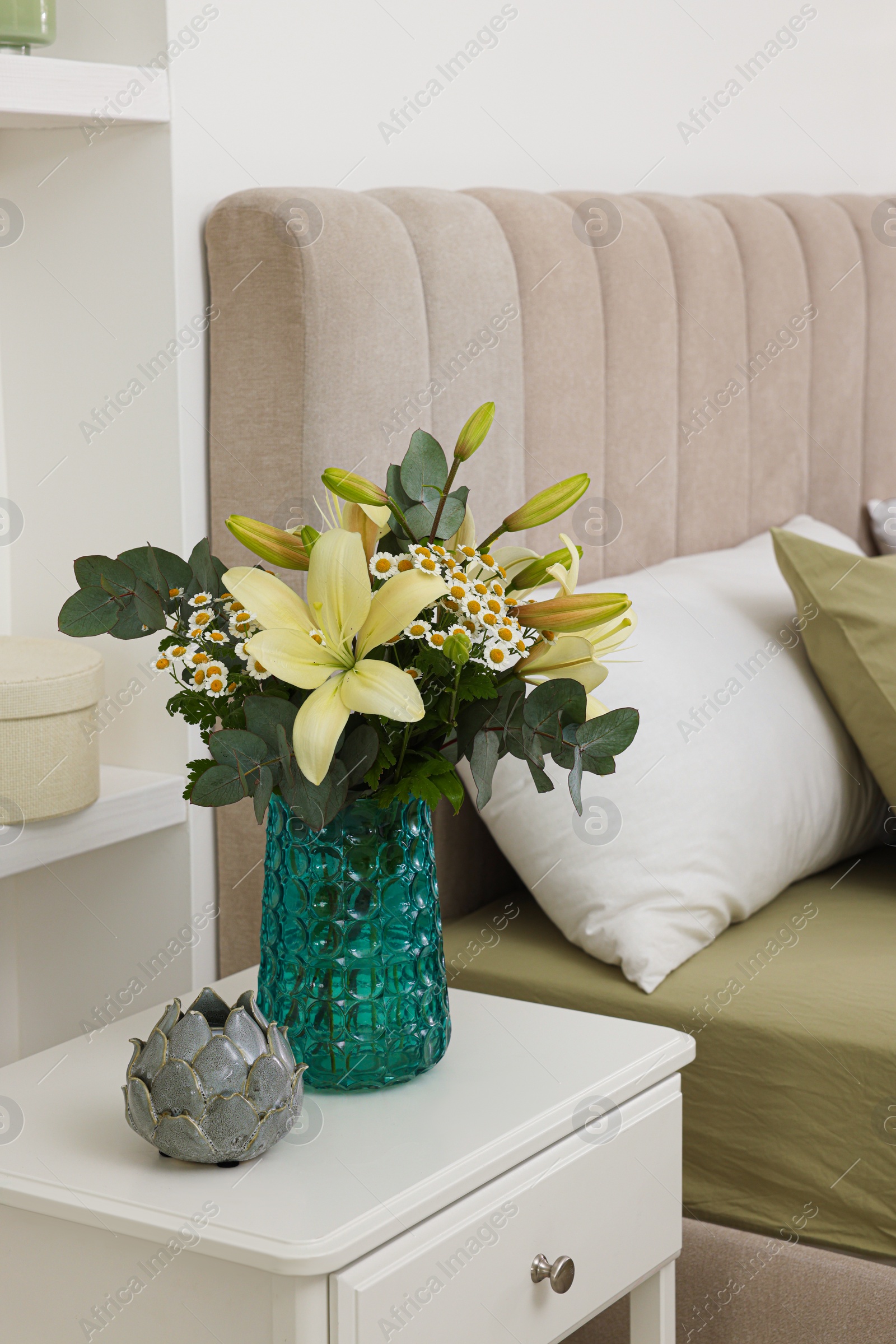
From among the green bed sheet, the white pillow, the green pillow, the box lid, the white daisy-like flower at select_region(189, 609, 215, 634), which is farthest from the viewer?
the green pillow

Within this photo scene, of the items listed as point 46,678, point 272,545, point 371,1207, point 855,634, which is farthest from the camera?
point 855,634

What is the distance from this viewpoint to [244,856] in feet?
4.56

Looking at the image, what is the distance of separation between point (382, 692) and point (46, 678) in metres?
0.41

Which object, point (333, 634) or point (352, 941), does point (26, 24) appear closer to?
point (333, 634)

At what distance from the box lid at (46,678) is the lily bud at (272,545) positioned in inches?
11.3

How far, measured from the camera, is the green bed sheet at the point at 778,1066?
49.4 inches

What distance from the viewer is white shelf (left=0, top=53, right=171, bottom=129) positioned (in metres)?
1.16

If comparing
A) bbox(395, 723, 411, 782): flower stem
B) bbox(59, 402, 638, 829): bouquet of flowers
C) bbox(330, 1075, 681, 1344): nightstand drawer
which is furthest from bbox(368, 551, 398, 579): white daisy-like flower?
bbox(330, 1075, 681, 1344): nightstand drawer

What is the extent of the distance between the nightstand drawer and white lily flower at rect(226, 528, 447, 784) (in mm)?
300

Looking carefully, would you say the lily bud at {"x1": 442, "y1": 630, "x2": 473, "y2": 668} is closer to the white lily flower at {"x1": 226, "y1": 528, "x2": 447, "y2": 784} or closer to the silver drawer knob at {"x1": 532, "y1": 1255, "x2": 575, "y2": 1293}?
the white lily flower at {"x1": 226, "y1": 528, "x2": 447, "y2": 784}

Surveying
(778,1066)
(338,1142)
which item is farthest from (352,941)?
(778,1066)

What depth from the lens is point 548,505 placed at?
3.26ft

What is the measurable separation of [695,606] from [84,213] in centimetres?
76

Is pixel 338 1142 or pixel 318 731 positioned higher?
pixel 318 731
